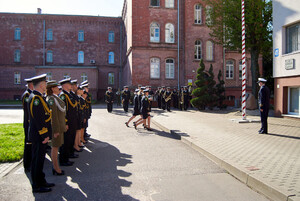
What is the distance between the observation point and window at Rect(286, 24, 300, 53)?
13.2m

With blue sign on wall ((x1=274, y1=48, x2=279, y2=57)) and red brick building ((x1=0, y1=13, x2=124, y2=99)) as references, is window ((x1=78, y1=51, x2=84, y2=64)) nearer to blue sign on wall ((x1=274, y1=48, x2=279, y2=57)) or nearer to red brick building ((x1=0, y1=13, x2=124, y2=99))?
red brick building ((x1=0, y1=13, x2=124, y2=99))

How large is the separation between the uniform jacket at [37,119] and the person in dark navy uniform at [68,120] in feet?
5.06

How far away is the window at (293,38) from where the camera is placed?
13172 millimetres

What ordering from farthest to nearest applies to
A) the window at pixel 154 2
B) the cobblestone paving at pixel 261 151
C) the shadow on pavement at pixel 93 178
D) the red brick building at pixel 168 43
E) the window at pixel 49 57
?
the window at pixel 49 57, the window at pixel 154 2, the red brick building at pixel 168 43, the cobblestone paving at pixel 261 151, the shadow on pavement at pixel 93 178

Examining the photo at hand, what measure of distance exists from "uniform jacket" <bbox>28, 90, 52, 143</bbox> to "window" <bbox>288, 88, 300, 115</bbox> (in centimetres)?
1287

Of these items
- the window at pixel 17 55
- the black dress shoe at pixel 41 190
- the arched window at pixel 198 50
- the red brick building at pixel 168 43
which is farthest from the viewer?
the window at pixel 17 55

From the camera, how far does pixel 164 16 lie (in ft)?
92.7

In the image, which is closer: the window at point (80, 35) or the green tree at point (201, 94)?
the green tree at point (201, 94)

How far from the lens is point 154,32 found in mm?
28312

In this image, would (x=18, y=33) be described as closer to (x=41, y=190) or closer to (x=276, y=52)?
(x=276, y=52)

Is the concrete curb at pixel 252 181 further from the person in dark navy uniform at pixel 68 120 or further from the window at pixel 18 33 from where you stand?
the window at pixel 18 33

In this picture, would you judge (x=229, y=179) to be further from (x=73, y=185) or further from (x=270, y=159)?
(x=73, y=185)

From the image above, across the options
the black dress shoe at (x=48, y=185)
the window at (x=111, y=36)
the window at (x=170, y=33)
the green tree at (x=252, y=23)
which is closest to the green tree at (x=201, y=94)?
the green tree at (x=252, y=23)

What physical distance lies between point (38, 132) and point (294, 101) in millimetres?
13200
